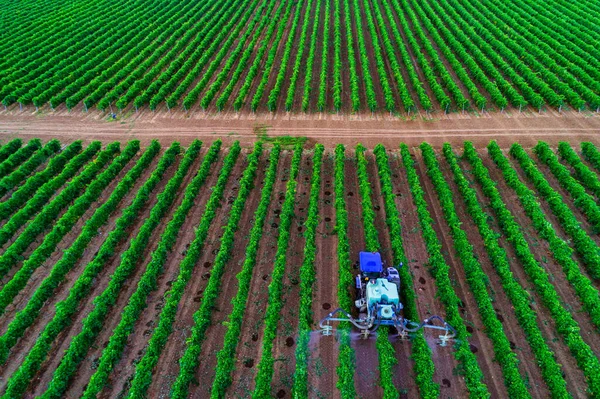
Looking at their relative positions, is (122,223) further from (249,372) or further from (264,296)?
(249,372)

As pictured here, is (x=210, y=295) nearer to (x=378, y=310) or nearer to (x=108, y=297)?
(x=108, y=297)

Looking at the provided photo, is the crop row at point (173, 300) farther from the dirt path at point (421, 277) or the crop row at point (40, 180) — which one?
the dirt path at point (421, 277)

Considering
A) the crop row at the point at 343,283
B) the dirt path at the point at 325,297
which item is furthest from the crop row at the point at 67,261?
the crop row at the point at 343,283

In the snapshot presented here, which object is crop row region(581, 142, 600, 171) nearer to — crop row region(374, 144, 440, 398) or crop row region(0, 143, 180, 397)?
crop row region(374, 144, 440, 398)

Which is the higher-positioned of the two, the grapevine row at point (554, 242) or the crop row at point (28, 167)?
the crop row at point (28, 167)

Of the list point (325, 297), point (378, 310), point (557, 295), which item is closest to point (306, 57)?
point (325, 297)

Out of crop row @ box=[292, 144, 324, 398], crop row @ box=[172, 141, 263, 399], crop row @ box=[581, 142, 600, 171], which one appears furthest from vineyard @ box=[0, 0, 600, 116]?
crop row @ box=[292, 144, 324, 398]
